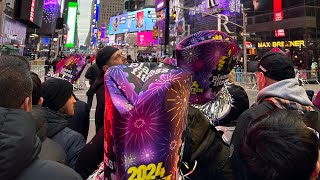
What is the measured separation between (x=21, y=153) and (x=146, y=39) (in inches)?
4646

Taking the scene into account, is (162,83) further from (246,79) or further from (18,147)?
(246,79)

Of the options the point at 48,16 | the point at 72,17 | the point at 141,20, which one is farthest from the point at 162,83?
the point at 72,17

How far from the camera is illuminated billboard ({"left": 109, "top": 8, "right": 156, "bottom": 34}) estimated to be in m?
118

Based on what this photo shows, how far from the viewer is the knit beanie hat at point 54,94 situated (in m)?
2.95

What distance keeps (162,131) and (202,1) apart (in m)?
69.2

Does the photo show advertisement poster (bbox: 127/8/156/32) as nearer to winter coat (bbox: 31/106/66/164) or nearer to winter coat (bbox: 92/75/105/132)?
winter coat (bbox: 92/75/105/132)

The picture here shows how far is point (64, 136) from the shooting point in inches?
98.6

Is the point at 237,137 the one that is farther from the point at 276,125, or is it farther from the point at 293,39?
the point at 293,39

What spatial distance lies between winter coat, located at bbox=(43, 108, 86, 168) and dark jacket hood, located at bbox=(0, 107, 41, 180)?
0.99 m

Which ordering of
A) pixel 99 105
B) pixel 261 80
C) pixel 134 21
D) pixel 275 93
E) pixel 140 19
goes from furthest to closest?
1. pixel 134 21
2. pixel 140 19
3. pixel 99 105
4. pixel 261 80
5. pixel 275 93

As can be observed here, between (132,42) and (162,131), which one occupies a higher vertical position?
(132,42)

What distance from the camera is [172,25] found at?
90.7 meters

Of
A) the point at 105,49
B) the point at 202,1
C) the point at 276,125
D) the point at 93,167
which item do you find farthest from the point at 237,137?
the point at 202,1

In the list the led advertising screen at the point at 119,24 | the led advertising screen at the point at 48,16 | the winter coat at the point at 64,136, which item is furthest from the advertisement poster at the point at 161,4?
the winter coat at the point at 64,136
